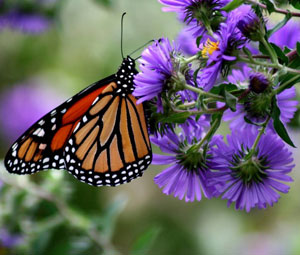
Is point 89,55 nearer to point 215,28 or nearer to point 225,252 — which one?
point 225,252

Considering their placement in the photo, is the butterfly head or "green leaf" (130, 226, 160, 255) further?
"green leaf" (130, 226, 160, 255)

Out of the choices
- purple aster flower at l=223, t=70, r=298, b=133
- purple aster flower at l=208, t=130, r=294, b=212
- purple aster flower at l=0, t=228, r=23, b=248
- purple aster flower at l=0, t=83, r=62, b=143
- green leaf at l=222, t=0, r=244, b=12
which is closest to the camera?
green leaf at l=222, t=0, r=244, b=12

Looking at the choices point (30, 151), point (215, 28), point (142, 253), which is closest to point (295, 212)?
point (142, 253)

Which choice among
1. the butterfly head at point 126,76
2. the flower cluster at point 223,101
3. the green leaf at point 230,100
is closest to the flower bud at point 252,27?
the flower cluster at point 223,101

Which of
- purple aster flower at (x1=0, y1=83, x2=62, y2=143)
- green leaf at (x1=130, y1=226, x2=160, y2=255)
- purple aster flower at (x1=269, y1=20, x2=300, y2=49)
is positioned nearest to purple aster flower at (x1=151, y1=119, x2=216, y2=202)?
purple aster flower at (x1=269, y1=20, x2=300, y2=49)

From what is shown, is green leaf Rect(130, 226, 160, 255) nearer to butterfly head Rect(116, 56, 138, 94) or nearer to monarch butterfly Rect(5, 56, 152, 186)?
monarch butterfly Rect(5, 56, 152, 186)

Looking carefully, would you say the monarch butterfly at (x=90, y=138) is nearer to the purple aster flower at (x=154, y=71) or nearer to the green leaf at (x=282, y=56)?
the purple aster flower at (x=154, y=71)

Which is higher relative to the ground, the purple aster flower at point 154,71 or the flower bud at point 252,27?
the flower bud at point 252,27
